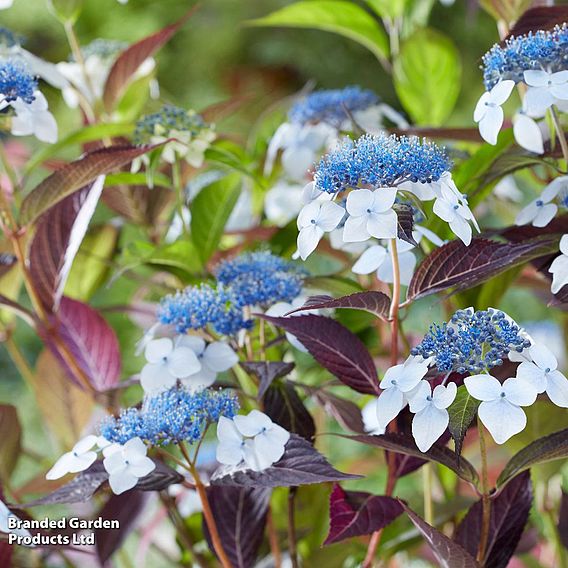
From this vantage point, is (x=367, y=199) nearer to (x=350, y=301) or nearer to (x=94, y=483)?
(x=350, y=301)

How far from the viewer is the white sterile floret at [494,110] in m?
0.42

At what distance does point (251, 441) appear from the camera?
1.37 ft

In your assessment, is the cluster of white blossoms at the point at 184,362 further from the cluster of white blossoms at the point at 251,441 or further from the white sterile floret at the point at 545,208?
the white sterile floret at the point at 545,208

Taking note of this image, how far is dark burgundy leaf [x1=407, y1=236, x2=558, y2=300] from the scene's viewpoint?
0.41 metres

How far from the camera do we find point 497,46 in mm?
450

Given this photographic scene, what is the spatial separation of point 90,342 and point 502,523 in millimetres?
328

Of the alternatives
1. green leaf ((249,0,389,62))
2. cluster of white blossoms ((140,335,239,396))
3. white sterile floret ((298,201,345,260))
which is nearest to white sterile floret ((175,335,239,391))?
cluster of white blossoms ((140,335,239,396))

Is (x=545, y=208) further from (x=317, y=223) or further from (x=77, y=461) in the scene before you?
(x=77, y=461)

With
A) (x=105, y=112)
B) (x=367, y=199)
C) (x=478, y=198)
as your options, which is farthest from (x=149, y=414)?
(x=105, y=112)

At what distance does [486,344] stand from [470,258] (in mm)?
57

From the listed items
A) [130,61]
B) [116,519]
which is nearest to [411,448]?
[116,519]

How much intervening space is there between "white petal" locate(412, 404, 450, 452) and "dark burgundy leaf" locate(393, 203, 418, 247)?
0.24ft

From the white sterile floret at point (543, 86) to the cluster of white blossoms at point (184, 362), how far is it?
21 cm

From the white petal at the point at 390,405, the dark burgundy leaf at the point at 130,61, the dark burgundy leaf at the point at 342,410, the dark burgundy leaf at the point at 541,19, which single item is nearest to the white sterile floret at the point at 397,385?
the white petal at the point at 390,405
